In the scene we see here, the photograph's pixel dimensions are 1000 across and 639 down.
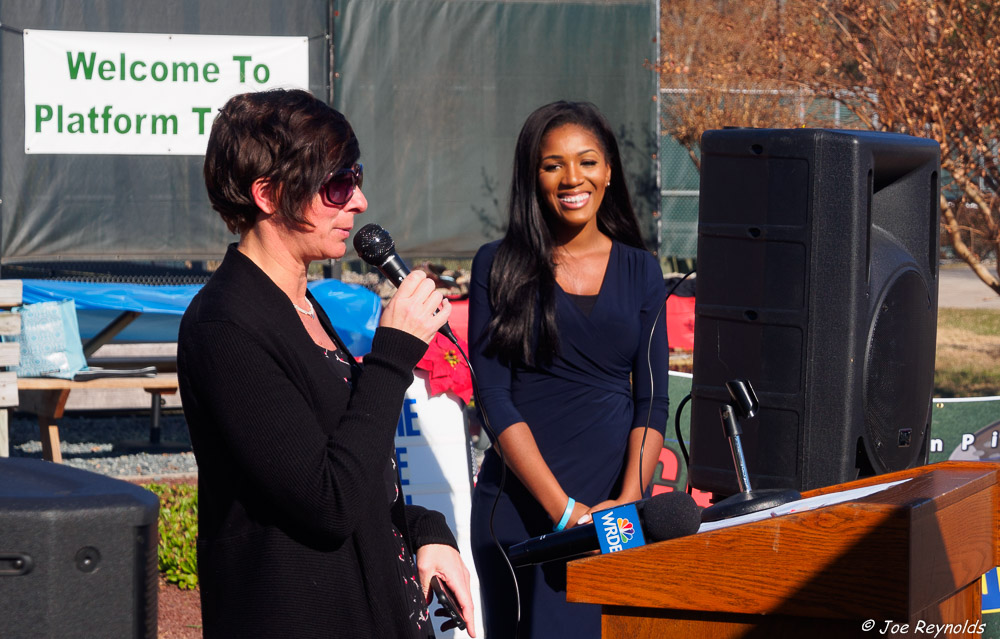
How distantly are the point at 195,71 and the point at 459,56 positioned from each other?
1.99 meters

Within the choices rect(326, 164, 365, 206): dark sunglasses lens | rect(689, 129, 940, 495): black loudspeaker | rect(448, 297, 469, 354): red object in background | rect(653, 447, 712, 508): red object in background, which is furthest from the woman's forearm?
rect(448, 297, 469, 354): red object in background

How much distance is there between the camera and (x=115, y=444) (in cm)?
836

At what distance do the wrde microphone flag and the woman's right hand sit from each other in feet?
1.50

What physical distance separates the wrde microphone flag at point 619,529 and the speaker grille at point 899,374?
3.17 feet

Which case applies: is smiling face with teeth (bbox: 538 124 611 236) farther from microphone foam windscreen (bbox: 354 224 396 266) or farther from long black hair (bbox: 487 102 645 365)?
microphone foam windscreen (bbox: 354 224 396 266)

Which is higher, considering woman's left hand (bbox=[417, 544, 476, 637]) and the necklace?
the necklace

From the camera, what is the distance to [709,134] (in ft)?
9.36

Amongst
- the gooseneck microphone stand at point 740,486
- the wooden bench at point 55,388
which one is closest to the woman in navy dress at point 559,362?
the gooseneck microphone stand at point 740,486

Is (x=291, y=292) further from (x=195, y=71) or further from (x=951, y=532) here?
(x=195, y=71)

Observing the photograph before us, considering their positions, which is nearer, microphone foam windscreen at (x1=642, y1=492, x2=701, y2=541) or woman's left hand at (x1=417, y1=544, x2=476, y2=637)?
microphone foam windscreen at (x1=642, y1=492, x2=701, y2=541)

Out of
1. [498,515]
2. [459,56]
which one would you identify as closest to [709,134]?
[498,515]

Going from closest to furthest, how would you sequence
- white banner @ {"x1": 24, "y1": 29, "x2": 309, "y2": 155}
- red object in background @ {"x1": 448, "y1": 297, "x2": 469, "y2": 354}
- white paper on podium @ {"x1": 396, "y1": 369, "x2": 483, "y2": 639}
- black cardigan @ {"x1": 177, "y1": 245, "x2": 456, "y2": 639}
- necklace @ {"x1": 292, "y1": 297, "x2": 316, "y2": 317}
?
black cardigan @ {"x1": 177, "y1": 245, "x2": 456, "y2": 639}, necklace @ {"x1": 292, "y1": 297, "x2": 316, "y2": 317}, white paper on podium @ {"x1": 396, "y1": 369, "x2": 483, "y2": 639}, red object in background @ {"x1": 448, "y1": 297, "x2": 469, "y2": 354}, white banner @ {"x1": 24, "y1": 29, "x2": 309, "y2": 155}

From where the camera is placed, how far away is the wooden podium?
5.41 feet

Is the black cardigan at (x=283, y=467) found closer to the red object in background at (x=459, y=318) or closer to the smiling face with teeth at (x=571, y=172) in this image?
the smiling face with teeth at (x=571, y=172)
